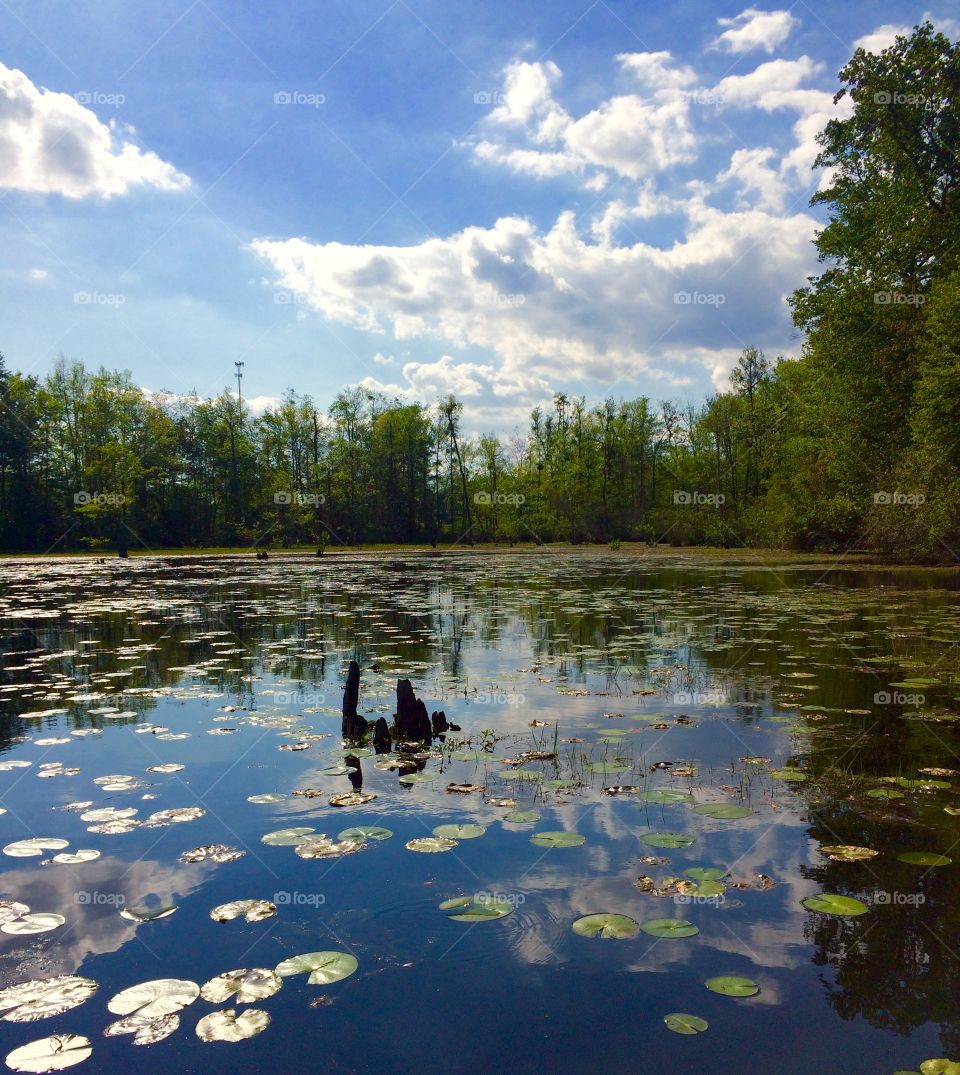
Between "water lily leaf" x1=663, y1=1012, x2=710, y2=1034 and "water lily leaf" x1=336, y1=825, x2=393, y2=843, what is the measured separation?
2386mm

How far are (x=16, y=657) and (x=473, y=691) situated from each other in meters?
8.40

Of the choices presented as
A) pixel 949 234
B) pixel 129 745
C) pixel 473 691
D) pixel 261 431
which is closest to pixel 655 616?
pixel 473 691

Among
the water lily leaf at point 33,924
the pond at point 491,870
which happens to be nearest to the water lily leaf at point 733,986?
the pond at point 491,870

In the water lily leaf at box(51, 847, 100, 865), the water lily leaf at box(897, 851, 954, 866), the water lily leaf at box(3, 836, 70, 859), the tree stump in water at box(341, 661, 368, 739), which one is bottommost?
the water lily leaf at box(897, 851, 954, 866)

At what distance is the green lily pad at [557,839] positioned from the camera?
492 cm

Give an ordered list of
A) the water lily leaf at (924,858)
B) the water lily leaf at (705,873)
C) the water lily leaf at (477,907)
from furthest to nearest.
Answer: the water lily leaf at (924,858), the water lily leaf at (705,873), the water lily leaf at (477,907)

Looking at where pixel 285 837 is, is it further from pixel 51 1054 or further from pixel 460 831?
pixel 51 1054

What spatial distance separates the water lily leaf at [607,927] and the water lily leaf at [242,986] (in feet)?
5.10

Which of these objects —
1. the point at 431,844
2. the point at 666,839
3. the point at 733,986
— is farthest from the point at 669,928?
the point at 431,844

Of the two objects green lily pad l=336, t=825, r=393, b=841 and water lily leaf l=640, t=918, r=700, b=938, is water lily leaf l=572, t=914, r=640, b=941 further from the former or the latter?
green lily pad l=336, t=825, r=393, b=841

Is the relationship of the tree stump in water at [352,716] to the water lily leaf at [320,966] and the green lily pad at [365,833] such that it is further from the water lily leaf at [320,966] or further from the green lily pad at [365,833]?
the water lily leaf at [320,966]

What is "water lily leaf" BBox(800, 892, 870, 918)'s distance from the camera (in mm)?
3961

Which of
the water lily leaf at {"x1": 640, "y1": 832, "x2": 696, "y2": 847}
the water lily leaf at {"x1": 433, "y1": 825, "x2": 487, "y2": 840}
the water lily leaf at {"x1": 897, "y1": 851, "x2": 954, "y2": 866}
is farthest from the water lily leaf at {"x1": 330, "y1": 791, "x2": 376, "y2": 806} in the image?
the water lily leaf at {"x1": 897, "y1": 851, "x2": 954, "y2": 866}

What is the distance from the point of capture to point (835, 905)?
4.02 metres
